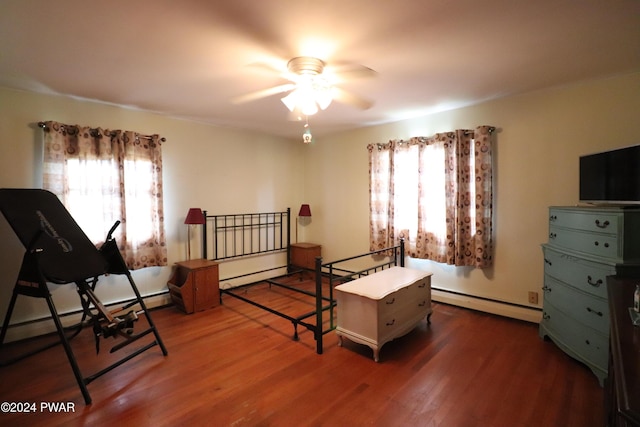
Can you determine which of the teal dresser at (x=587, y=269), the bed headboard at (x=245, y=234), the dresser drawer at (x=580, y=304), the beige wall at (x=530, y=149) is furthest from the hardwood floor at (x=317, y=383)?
the bed headboard at (x=245, y=234)

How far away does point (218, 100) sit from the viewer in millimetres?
3113

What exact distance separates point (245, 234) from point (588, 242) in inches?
160

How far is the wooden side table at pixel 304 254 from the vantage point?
4875 millimetres

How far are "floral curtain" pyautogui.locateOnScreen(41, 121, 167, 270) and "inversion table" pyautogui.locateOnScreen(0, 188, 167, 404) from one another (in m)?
0.54

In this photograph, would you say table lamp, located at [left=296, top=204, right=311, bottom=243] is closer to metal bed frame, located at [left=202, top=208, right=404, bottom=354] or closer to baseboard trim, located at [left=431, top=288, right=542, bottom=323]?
metal bed frame, located at [left=202, top=208, right=404, bottom=354]

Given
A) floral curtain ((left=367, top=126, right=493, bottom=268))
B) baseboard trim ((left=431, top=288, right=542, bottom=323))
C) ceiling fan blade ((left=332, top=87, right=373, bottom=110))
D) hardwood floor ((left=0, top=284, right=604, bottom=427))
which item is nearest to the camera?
hardwood floor ((left=0, top=284, right=604, bottom=427))

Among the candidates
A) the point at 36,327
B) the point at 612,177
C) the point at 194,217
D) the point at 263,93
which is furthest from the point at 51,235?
the point at 612,177

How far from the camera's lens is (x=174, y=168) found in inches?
150

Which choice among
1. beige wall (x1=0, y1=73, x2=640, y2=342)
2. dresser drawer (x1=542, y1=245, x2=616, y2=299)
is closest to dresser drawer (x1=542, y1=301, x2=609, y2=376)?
dresser drawer (x1=542, y1=245, x2=616, y2=299)

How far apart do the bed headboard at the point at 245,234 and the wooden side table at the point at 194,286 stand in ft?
1.45

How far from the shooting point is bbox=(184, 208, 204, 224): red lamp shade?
368 cm

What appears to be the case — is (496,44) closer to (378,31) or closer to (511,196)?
(378,31)

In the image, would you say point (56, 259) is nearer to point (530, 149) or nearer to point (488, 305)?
point (488, 305)

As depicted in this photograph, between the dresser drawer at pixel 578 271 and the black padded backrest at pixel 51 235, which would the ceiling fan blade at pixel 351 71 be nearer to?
the dresser drawer at pixel 578 271
